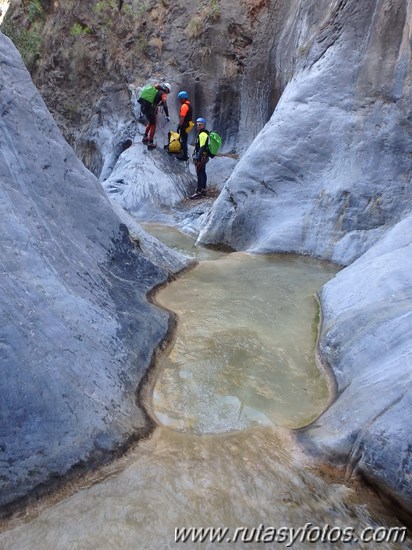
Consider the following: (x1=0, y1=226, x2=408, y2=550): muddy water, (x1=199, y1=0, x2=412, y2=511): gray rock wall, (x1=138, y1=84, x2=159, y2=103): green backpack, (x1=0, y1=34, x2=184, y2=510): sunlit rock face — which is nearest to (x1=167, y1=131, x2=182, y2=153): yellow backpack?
(x1=138, y1=84, x2=159, y2=103): green backpack

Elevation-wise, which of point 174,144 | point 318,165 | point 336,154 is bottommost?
point 174,144

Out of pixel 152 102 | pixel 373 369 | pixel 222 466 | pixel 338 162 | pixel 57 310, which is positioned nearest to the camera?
pixel 222 466

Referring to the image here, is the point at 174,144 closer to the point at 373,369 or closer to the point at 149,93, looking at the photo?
the point at 149,93

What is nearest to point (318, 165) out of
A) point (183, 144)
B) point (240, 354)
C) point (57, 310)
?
point (240, 354)

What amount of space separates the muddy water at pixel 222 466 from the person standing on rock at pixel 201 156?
7517mm

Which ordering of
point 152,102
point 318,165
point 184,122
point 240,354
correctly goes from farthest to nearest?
point 152,102 < point 184,122 < point 318,165 < point 240,354

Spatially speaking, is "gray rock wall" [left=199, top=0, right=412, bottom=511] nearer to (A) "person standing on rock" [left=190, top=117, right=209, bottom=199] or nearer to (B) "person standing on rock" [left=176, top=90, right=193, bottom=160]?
(A) "person standing on rock" [left=190, top=117, right=209, bottom=199]

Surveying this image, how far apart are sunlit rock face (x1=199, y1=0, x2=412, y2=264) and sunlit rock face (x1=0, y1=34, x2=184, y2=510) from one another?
11.7 ft

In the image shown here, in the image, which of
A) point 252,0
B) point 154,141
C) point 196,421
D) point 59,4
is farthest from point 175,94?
point 196,421

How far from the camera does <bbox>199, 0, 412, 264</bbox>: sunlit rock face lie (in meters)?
8.02

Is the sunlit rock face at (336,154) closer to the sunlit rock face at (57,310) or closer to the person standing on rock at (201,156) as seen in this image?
the person standing on rock at (201,156)

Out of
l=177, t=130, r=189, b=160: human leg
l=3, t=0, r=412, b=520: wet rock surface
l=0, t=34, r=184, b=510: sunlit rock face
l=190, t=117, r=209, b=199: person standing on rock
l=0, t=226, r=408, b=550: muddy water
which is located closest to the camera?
l=0, t=226, r=408, b=550: muddy water

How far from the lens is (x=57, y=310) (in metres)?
3.79

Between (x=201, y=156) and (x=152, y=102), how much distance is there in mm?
2248
